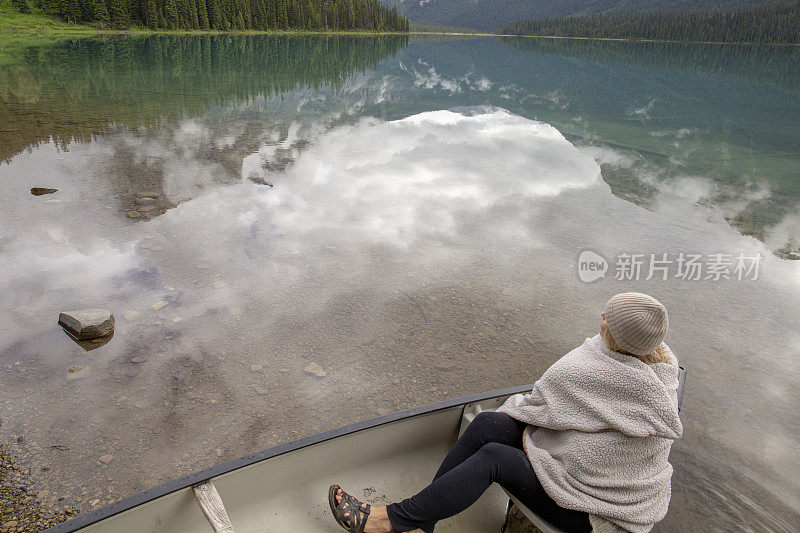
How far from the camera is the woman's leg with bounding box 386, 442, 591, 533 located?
2.67 meters

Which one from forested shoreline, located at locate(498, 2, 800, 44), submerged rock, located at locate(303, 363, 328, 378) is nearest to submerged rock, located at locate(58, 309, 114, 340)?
submerged rock, located at locate(303, 363, 328, 378)

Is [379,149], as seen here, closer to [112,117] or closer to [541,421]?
[112,117]

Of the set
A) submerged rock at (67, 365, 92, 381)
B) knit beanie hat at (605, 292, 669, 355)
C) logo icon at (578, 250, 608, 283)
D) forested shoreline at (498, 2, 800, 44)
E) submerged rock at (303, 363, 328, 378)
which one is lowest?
logo icon at (578, 250, 608, 283)

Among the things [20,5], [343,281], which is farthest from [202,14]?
[343,281]

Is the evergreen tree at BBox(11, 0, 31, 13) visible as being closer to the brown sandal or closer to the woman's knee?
the brown sandal

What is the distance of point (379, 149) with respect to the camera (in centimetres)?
1503

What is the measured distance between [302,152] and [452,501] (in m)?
12.4

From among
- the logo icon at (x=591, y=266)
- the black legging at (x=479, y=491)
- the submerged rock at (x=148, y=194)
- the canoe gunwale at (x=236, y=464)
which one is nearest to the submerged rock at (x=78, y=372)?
the canoe gunwale at (x=236, y=464)

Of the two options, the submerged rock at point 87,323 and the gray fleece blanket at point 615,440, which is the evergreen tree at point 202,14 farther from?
the gray fleece blanket at point 615,440

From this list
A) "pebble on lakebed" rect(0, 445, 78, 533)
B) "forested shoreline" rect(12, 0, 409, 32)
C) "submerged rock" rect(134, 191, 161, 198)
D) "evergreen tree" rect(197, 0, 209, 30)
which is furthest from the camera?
"evergreen tree" rect(197, 0, 209, 30)

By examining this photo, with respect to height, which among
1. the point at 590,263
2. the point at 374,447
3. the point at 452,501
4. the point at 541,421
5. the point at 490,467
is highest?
the point at 541,421

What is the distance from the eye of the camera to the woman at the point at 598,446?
2432mm

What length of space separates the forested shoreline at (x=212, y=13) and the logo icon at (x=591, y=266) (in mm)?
78588

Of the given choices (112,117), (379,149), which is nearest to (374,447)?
(379,149)
